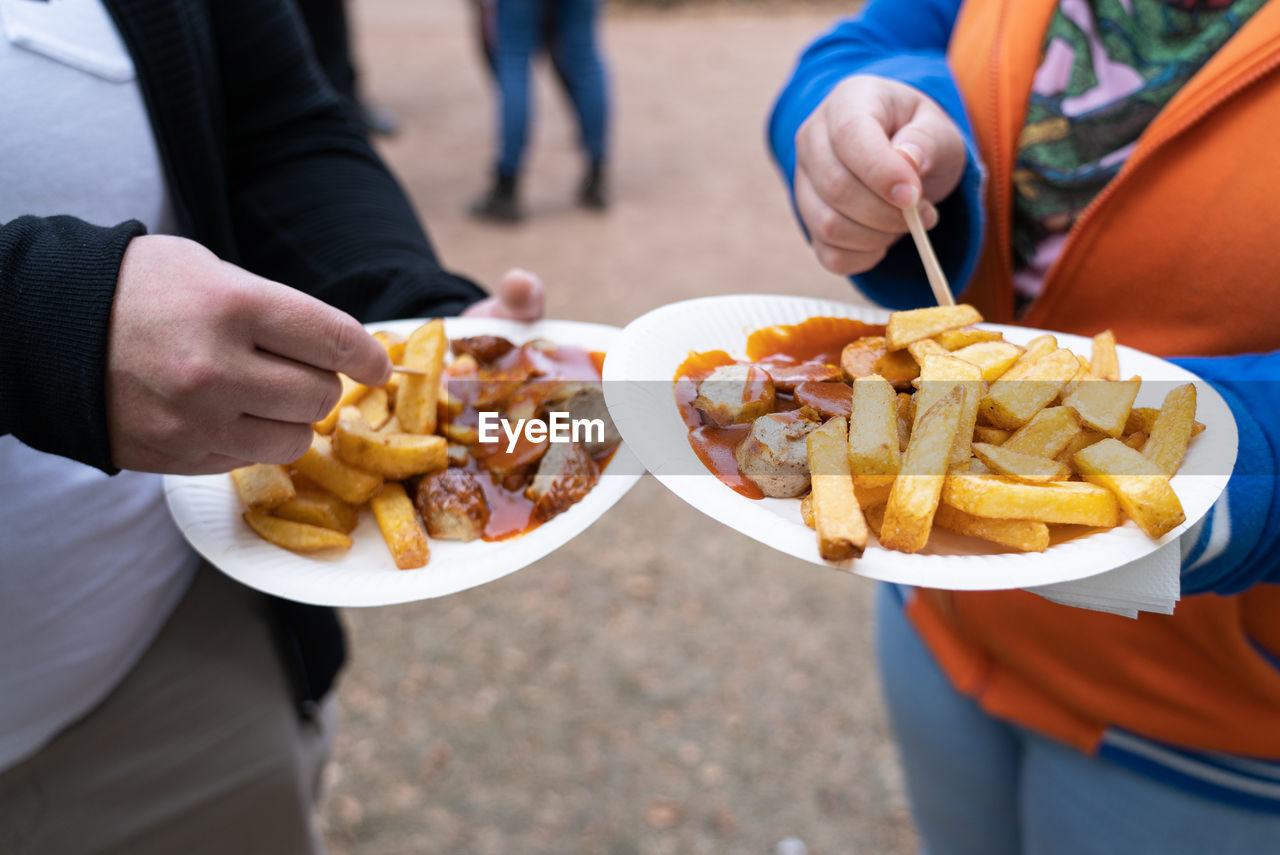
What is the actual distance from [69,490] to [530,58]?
511 centimetres

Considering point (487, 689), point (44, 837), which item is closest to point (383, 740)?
point (487, 689)

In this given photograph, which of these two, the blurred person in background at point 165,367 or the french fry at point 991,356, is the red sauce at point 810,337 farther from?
the blurred person in background at point 165,367

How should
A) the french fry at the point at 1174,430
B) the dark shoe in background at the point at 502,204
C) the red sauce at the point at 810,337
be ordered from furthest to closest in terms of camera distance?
1. the dark shoe in background at the point at 502,204
2. the red sauce at the point at 810,337
3. the french fry at the point at 1174,430

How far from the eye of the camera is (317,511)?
3.92 ft

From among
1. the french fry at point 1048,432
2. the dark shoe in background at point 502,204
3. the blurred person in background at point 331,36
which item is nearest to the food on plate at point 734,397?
the french fry at point 1048,432

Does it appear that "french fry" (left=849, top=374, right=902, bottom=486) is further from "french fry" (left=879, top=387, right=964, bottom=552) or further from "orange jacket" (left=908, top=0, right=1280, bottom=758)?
"orange jacket" (left=908, top=0, right=1280, bottom=758)

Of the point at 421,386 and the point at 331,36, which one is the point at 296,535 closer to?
the point at 421,386

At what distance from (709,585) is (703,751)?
678mm

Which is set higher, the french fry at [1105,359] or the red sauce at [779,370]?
the french fry at [1105,359]

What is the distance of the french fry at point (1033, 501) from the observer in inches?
37.6

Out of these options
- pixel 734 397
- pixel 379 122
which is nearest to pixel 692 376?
pixel 734 397

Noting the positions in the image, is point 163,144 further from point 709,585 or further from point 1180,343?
point 709,585

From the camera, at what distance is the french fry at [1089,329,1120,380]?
1108 millimetres

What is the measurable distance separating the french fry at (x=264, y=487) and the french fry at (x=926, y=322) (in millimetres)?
853
